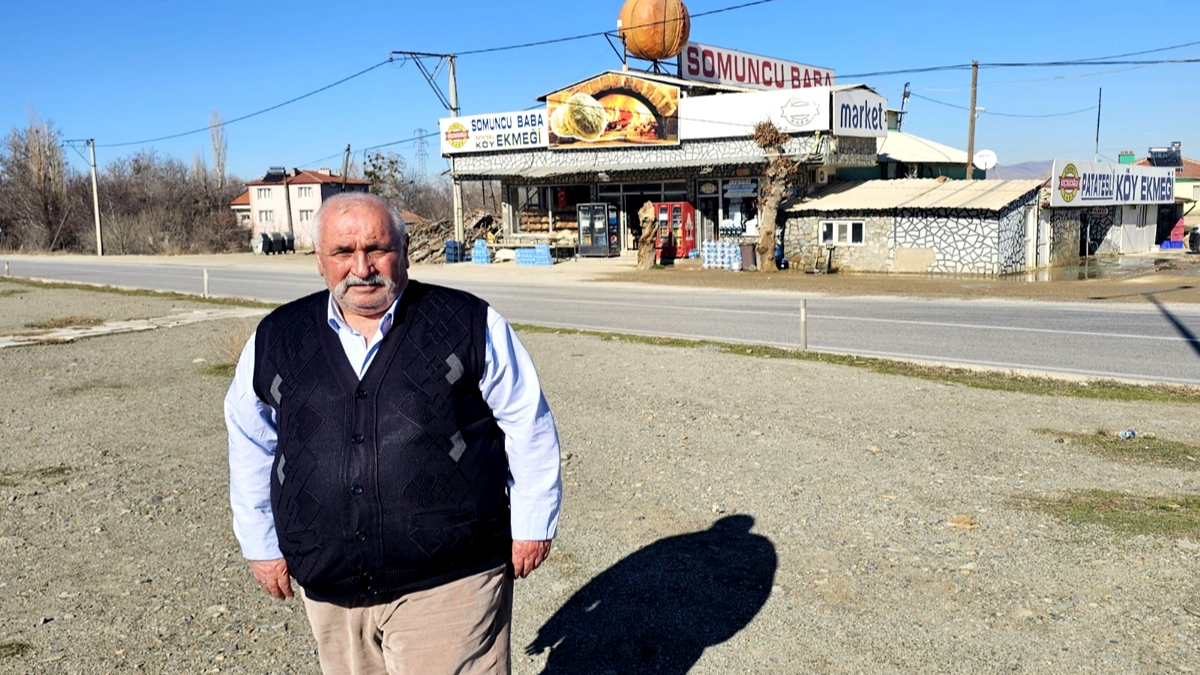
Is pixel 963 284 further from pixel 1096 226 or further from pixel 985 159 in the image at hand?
Answer: pixel 985 159

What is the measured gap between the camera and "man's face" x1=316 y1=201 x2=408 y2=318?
2947 mm

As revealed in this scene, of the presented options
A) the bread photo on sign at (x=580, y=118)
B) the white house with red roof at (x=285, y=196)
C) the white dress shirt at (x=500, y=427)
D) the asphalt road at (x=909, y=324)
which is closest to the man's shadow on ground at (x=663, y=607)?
the white dress shirt at (x=500, y=427)

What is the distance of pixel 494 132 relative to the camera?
38750 millimetres

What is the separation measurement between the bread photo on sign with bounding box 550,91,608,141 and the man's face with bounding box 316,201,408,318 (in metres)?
33.2

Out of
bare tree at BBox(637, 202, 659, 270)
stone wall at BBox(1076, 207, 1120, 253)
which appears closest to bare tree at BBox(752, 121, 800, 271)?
bare tree at BBox(637, 202, 659, 270)

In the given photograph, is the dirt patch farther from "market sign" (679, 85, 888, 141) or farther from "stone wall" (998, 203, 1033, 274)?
"market sign" (679, 85, 888, 141)

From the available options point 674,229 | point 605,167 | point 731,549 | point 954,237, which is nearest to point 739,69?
point 605,167

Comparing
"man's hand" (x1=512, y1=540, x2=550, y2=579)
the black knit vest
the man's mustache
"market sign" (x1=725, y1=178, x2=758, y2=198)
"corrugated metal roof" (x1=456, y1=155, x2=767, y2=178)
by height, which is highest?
"corrugated metal roof" (x1=456, y1=155, x2=767, y2=178)

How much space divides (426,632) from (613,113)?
33.5m

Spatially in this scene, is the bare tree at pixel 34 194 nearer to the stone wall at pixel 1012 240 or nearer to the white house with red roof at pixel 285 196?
the white house with red roof at pixel 285 196

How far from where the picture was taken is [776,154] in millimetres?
30797

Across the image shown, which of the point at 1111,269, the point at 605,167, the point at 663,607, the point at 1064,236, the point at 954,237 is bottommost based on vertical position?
the point at 663,607

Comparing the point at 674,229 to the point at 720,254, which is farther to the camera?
the point at 674,229

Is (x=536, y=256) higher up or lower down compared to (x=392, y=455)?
lower down
